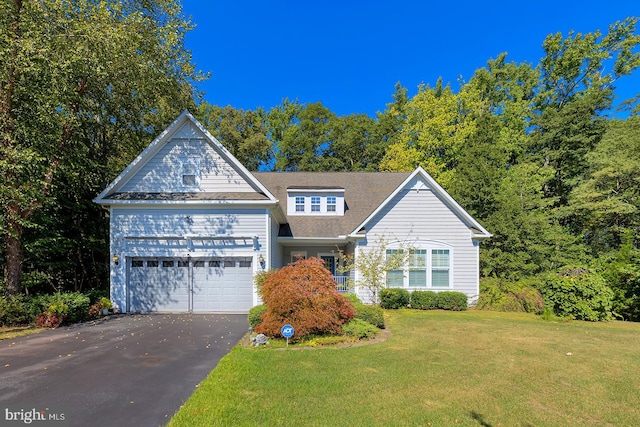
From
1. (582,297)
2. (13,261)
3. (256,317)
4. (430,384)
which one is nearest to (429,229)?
(582,297)

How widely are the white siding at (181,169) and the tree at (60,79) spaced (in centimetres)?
293

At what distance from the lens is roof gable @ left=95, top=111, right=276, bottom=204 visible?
1368cm

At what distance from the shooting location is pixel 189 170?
548 inches

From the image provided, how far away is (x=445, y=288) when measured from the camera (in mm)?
14930

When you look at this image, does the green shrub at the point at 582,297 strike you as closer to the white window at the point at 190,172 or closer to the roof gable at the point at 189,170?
the roof gable at the point at 189,170

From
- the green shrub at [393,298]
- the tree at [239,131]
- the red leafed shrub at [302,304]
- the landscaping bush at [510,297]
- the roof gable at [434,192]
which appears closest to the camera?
the red leafed shrub at [302,304]

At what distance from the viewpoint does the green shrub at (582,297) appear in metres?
12.2

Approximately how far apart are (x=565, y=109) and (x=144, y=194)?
96.3 feet

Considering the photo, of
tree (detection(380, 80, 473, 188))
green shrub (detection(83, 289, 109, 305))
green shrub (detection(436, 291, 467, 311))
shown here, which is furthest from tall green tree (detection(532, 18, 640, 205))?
green shrub (detection(83, 289, 109, 305))

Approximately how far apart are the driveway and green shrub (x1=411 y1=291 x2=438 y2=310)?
758cm

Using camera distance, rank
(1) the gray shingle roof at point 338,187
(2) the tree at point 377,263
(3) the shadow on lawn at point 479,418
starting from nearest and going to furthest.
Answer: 1. (3) the shadow on lawn at point 479,418
2. (2) the tree at point 377,263
3. (1) the gray shingle roof at point 338,187

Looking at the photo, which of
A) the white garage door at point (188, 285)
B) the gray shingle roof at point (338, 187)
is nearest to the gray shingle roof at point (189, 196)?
the white garage door at point (188, 285)

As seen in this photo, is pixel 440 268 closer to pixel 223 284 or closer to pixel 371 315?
pixel 371 315

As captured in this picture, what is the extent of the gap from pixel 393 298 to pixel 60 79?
15.2m
